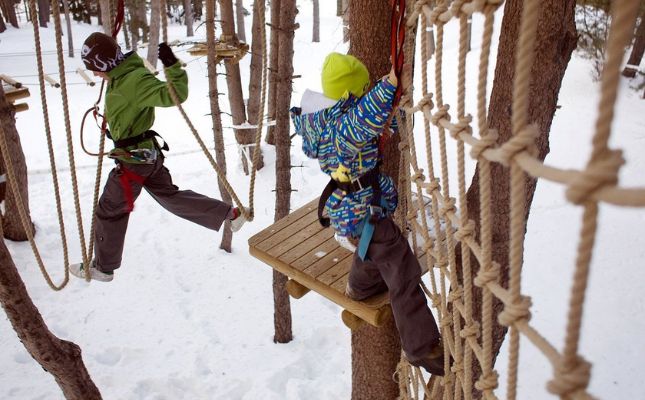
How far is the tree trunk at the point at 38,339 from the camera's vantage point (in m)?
2.58

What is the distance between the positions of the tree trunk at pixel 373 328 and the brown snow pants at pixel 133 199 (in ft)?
2.72

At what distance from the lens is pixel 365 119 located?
1.37 meters

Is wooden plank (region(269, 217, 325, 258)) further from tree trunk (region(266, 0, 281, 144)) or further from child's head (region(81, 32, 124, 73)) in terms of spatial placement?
tree trunk (region(266, 0, 281, 144))

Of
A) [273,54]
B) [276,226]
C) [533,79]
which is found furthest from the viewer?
[273,54]

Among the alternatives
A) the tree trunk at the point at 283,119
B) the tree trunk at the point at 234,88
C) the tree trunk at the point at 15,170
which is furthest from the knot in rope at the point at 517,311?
the tree trunk at the point at 234,88

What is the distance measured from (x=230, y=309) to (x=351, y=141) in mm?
3377

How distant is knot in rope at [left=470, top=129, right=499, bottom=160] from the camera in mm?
1009

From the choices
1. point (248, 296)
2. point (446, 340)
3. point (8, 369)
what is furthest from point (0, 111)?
point (446, 340)

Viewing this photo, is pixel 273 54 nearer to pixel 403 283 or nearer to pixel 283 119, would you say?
pixel 283 119

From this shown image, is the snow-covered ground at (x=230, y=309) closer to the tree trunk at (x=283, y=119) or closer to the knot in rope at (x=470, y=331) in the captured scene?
the tree trunk at (x=283, y=119)

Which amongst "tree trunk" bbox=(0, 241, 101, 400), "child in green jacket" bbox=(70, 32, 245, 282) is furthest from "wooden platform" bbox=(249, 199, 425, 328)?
"tree trunk" bbox=(0, 241, 101, 400)

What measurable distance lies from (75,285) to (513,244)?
181 inches

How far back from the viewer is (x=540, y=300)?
454 cm

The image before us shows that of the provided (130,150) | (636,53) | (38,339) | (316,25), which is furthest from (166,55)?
(316,25)
